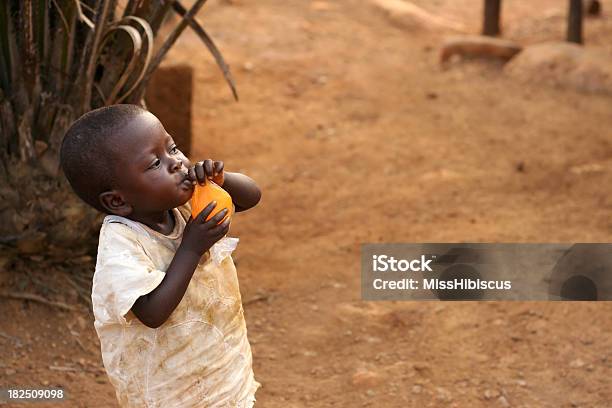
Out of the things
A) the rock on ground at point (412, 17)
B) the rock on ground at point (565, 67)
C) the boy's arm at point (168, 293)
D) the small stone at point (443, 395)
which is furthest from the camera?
the rock on ground at point (412, 17)

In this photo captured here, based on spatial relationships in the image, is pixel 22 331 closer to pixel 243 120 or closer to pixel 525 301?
pixel 525 301

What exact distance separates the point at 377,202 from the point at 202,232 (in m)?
3.09

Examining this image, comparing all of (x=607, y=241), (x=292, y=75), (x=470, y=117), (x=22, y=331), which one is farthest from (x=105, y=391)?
(x=292, y=75)

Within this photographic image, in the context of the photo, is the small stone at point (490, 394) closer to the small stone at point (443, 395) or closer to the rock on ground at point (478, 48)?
the small stone at point (443, 395)

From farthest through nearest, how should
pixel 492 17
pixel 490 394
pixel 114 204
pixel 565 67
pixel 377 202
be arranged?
1. pixel 492 17
2. pixel 565 67
3. pixel 377 202
4. pixel 490 394
5. pixel 114 204

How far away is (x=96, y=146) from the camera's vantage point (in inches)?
80.7

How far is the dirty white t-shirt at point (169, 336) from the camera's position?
6.86 ft

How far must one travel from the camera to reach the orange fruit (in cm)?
207

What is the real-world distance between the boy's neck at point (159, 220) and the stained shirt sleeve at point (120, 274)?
2.2 inches

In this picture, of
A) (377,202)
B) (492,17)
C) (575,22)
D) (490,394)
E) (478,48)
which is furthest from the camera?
(492,17)

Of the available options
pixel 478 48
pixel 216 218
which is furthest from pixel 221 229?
pixel 478 48

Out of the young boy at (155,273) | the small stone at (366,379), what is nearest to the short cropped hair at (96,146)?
the young boy at (155,273)

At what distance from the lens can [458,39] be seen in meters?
7.43

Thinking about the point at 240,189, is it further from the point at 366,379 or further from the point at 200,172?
the point at 366,379
